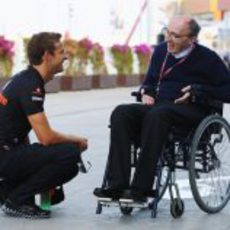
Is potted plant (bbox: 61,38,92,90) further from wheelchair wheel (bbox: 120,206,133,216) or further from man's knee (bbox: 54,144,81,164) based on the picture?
man's knee (bbox: 54,144,81,164)

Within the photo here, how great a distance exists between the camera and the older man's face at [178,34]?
6293 millimetres

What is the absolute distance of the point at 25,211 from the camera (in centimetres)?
612

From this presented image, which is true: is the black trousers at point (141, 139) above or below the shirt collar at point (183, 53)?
below

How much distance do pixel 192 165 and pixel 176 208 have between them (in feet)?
1.08

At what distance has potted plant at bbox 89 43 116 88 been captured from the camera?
2752cm

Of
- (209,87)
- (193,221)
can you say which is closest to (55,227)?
(193,221)

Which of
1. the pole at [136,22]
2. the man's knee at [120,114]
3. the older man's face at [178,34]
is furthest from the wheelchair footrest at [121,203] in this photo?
the pole at [136,22]

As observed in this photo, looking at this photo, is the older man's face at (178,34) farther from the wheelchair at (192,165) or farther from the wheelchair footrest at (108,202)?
the wheelchair footrest at (108,202)

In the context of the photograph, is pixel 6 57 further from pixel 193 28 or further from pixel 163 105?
pixel 163 105

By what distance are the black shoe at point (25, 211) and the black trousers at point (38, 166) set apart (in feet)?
0.13

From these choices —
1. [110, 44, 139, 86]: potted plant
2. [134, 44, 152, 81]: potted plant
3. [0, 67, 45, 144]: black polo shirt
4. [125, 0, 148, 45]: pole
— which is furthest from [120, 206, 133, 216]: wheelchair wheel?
[125, 0, 148, 45]: pole

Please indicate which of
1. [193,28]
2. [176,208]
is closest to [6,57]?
[193,28]

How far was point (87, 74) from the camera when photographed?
27.3 m

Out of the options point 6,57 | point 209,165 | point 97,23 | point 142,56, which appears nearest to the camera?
point 209,165
